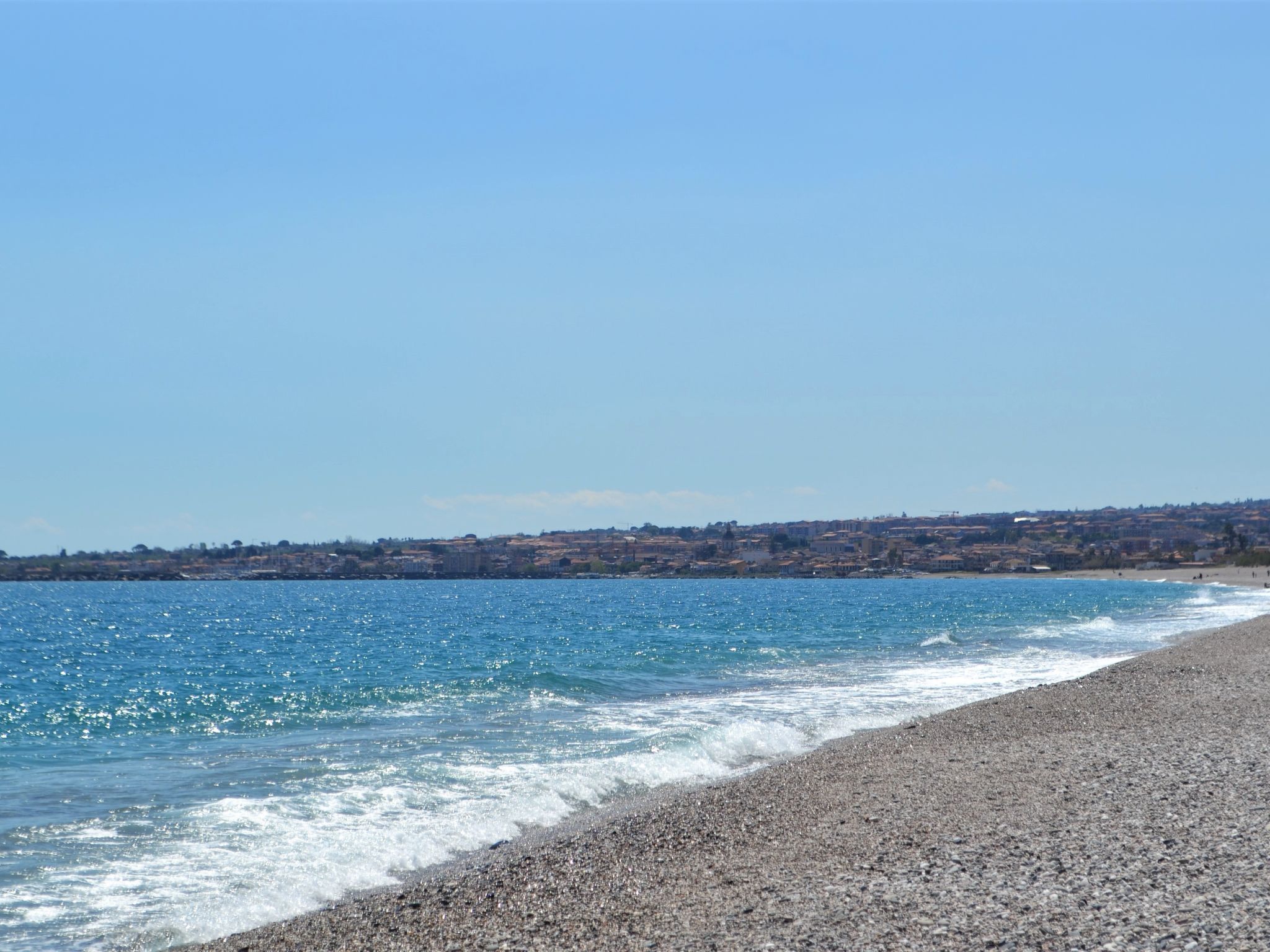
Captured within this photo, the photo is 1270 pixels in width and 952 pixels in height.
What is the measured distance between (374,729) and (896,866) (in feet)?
38.1

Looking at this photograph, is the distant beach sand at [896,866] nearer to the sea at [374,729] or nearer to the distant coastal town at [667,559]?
the sea at [374,729]

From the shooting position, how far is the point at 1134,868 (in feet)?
23.7

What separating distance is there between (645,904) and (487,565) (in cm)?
16268

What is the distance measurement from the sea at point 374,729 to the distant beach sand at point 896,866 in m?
0.94

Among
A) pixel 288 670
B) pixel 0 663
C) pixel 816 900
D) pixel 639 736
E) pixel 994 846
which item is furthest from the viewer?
pixel 0 663

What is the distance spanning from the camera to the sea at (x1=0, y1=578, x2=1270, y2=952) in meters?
9.20

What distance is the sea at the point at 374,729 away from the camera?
920cm

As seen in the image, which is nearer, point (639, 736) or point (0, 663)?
point (639, 736)

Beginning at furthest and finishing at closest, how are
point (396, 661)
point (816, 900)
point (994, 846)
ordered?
point (396, 661)
point (994, 846)
point (816, 900)

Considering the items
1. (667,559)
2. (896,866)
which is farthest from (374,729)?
(667,559)

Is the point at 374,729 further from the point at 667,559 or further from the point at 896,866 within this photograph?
the point at 667,559

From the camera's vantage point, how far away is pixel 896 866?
25.2 ft

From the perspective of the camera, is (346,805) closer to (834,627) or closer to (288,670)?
(288,670)

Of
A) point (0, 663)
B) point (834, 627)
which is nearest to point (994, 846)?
point (0, 663)
